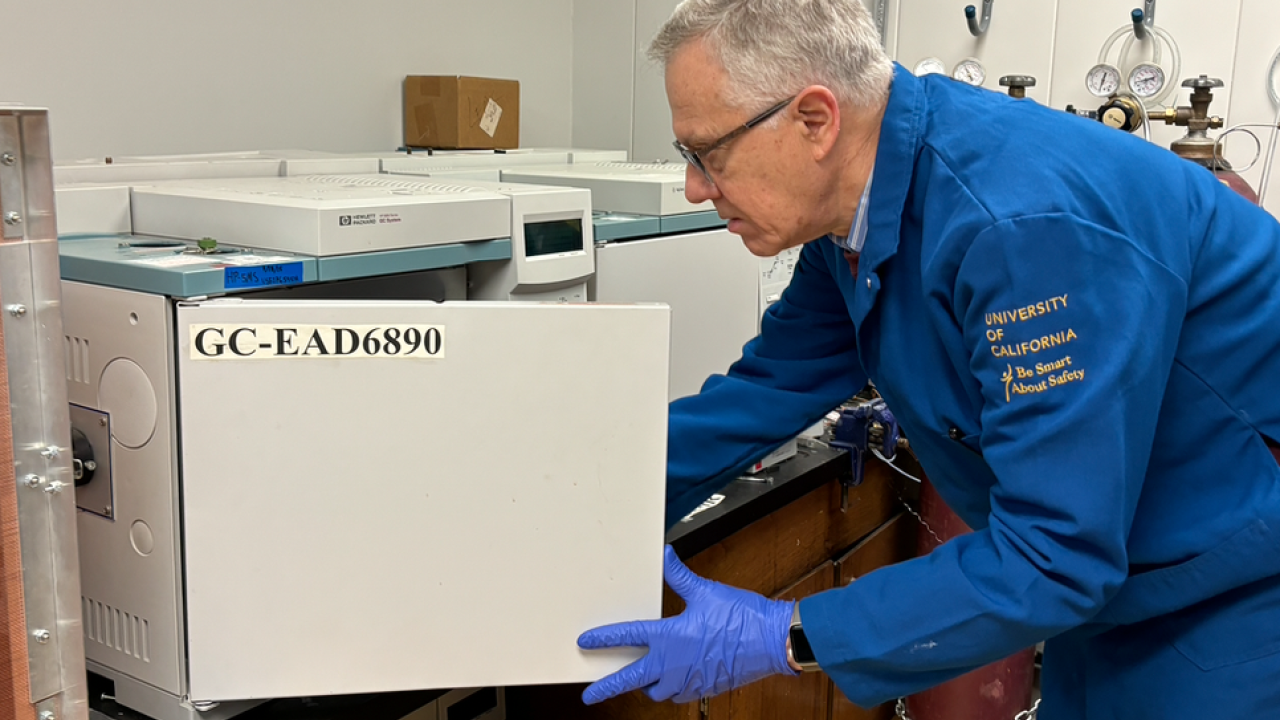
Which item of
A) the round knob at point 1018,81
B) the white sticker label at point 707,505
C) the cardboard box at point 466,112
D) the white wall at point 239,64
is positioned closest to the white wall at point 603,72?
the white wall at point 239,64

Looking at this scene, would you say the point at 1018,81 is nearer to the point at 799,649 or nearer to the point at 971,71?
the point at 971,71

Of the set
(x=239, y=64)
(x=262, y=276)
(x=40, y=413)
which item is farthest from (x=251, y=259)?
(x=239, y=64)

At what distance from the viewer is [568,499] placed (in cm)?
97

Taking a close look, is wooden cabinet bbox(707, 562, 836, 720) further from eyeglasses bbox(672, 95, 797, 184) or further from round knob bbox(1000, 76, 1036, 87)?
round knob bbox(1000, 76, 1036, 87)

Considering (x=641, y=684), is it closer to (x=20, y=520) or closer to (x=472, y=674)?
(x=472, y=674)

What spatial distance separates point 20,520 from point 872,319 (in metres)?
0.80

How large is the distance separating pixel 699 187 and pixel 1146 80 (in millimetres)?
1577

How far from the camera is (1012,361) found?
0.84 m

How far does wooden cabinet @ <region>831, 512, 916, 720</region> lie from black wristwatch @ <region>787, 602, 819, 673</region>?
0.91m

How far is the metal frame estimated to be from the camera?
786 millimetres

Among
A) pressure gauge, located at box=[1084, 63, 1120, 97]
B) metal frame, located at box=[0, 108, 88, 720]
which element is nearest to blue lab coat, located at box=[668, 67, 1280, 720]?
metal frame, located at box=[0, 108, 88, 720]

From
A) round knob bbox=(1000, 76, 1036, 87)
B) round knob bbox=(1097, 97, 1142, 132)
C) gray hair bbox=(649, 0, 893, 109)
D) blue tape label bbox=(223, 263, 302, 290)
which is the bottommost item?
blue tape label bbox=(223, 263, 302, 290)

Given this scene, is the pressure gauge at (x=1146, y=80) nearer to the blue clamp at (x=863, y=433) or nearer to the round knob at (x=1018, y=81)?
the round knob at (x=1018, y=81)

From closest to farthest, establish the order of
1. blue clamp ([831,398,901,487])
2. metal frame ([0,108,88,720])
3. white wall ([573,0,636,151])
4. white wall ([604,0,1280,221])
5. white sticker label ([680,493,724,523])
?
metal frame ([0,108,88,720]), white sticker label ([680,493,724,523]), blue clamp ([831,398,901,487]), white wall ([604,0,1280,221]), white wall ([573,0,636,151])
